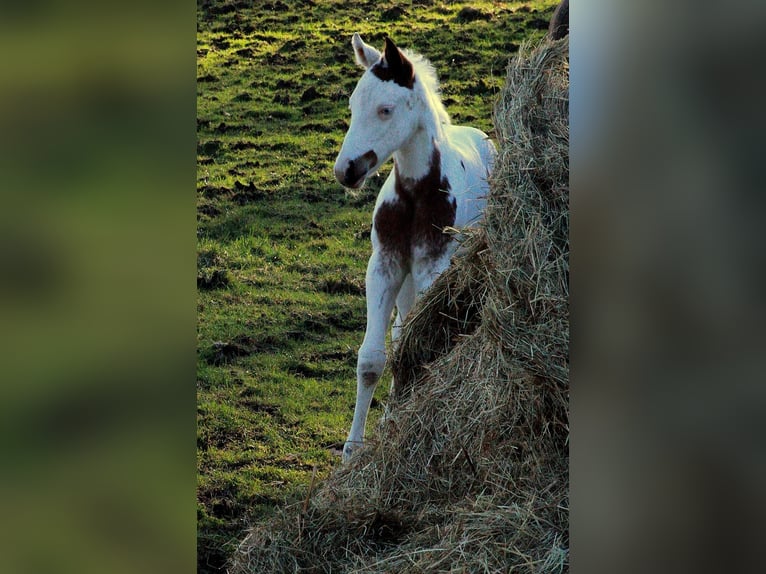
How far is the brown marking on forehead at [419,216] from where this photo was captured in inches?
147

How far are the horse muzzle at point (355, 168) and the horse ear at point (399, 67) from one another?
14.1 inches

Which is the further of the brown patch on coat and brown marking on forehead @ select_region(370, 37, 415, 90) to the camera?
brown marking on forehead @ select_region(370, 37, 415, 90)

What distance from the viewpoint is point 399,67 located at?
371cm

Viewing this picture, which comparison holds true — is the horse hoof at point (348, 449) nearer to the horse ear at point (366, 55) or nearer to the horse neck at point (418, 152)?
the horse neck at point (418, 152)

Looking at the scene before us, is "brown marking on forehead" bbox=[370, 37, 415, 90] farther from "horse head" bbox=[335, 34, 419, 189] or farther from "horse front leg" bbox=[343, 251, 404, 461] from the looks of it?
"horse front leg" bbox=[343, 251, 404, 461]

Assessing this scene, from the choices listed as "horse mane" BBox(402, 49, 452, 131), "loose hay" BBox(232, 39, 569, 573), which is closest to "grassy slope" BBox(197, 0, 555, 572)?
"loose hay" BBox(232, 39, 569, 573)

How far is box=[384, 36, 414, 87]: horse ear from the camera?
3680 mm

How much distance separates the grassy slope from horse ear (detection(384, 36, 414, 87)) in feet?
5.78

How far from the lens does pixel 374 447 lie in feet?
10.2
